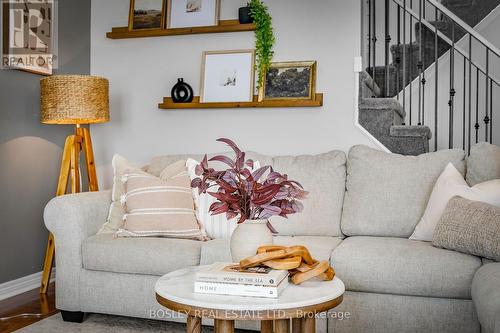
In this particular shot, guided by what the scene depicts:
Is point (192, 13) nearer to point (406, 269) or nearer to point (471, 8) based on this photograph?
point (406, 269)

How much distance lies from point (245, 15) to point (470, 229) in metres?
2.26

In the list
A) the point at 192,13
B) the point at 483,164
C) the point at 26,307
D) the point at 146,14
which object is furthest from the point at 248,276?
the point at 146,14

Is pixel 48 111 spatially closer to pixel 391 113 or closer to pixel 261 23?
pixel 261 23

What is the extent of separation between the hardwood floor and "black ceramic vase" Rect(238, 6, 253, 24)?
2.34 m

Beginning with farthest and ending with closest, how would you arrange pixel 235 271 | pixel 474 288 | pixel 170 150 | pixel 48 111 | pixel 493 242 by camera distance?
pixel 170 150, pixel 48 111, pixel 493 242, pixel 474 288, pixel 235 271

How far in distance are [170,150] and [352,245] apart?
1936mm

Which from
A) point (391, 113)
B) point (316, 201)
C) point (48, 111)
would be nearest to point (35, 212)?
point (48, 111)

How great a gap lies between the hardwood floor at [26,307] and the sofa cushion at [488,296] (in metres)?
2.35

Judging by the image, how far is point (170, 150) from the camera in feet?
13.9

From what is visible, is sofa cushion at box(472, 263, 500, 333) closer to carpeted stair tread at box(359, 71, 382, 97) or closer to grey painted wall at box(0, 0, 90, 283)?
carpeted stair tread at box(359, 71, 382, 97)

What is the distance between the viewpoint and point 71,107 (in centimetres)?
355

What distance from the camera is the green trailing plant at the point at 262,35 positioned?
3.88 meters

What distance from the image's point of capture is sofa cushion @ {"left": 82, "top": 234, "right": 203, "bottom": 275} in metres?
2.87

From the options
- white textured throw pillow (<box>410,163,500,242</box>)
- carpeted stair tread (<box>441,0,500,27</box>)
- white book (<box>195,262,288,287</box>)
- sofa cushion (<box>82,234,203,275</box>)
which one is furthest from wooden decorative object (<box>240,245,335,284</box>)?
carpeted stair tread (<box>441,0,500,27</box>)
